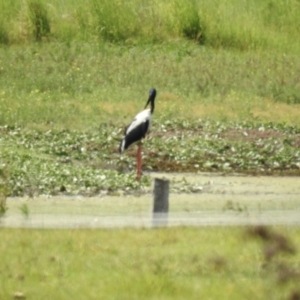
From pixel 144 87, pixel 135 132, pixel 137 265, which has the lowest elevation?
pixel 144 87

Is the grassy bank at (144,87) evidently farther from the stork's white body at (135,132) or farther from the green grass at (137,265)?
the green grass at (137,265)

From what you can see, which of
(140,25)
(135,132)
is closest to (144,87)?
(140,25)

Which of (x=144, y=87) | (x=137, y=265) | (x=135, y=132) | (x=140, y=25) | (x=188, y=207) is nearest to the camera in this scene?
(x=137, y=265)

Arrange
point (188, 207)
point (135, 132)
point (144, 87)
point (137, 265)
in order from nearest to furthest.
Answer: point (137, 265)
point (188, 207)
point (135, 132)
point (144, 87)

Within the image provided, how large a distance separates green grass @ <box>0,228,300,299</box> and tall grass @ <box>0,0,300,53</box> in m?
17.3

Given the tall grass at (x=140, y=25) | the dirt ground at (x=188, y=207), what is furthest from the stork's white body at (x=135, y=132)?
the tall grass at (x=140, y=25)

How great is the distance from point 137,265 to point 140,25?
19.1 m

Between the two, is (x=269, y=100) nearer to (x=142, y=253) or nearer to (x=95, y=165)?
(x=95, y=165)

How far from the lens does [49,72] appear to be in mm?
22781

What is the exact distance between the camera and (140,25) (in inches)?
1041

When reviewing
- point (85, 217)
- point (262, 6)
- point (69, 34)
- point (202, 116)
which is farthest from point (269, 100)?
point (85, 217)

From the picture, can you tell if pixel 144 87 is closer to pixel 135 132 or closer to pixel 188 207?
pixel 135 132

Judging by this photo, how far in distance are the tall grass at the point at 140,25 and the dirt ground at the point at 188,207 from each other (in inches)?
459

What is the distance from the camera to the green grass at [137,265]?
276 inches
